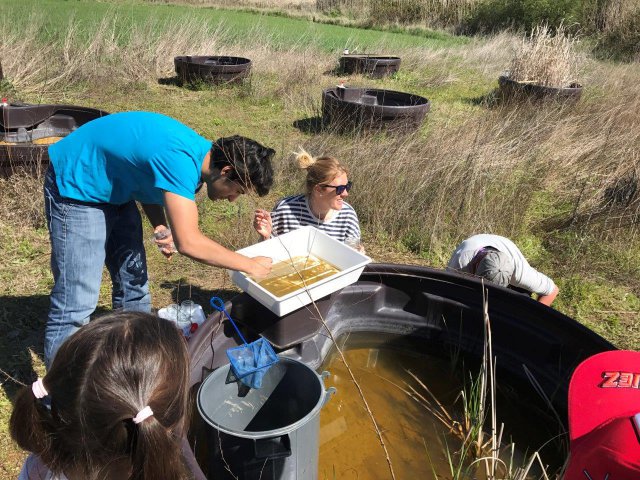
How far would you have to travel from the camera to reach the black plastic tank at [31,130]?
13.4ft

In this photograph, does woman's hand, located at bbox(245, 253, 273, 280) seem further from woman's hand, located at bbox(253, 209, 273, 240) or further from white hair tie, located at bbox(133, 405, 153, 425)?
white hair tie, located at bbox(133, 405, 153, 425)

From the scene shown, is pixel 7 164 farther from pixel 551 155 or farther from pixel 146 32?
pixel 146 32

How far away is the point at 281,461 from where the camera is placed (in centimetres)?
180

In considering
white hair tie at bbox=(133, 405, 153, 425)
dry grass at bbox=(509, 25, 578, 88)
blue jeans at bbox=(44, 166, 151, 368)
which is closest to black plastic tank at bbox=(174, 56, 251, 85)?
dry grass at bbox=(509, 25, 578, 88)

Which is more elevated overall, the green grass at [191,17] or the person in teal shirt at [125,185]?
the person in teal shirt at [125,185]

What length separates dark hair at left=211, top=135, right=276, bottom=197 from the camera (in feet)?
6.69

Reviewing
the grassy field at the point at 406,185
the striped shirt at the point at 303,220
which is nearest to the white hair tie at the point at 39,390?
the grassy field at the point at 406,185

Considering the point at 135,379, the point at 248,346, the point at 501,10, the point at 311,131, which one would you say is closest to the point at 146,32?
the point at 311,131

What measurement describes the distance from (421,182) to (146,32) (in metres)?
8.34

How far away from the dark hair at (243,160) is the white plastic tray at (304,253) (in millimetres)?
420

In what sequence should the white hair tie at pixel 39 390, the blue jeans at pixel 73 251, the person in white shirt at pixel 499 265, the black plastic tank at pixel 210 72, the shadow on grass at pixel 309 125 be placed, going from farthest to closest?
the black plastic tank at pixel 210 72 → the shadow on grass at pixel 309 125 → the person in white shirt at pixel 499 265 → the blue jeans at pixel 73 251 → the white hair tie at pixel 39 390

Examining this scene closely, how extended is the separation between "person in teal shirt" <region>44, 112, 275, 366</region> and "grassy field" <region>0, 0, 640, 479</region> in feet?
2.53

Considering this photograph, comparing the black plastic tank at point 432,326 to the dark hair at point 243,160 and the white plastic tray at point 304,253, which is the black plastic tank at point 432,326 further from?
the dark hair at point 243,160

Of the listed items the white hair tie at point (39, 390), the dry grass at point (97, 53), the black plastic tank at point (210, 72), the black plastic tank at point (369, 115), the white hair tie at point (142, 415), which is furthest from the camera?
the black plastic tank at point (210, 72)
